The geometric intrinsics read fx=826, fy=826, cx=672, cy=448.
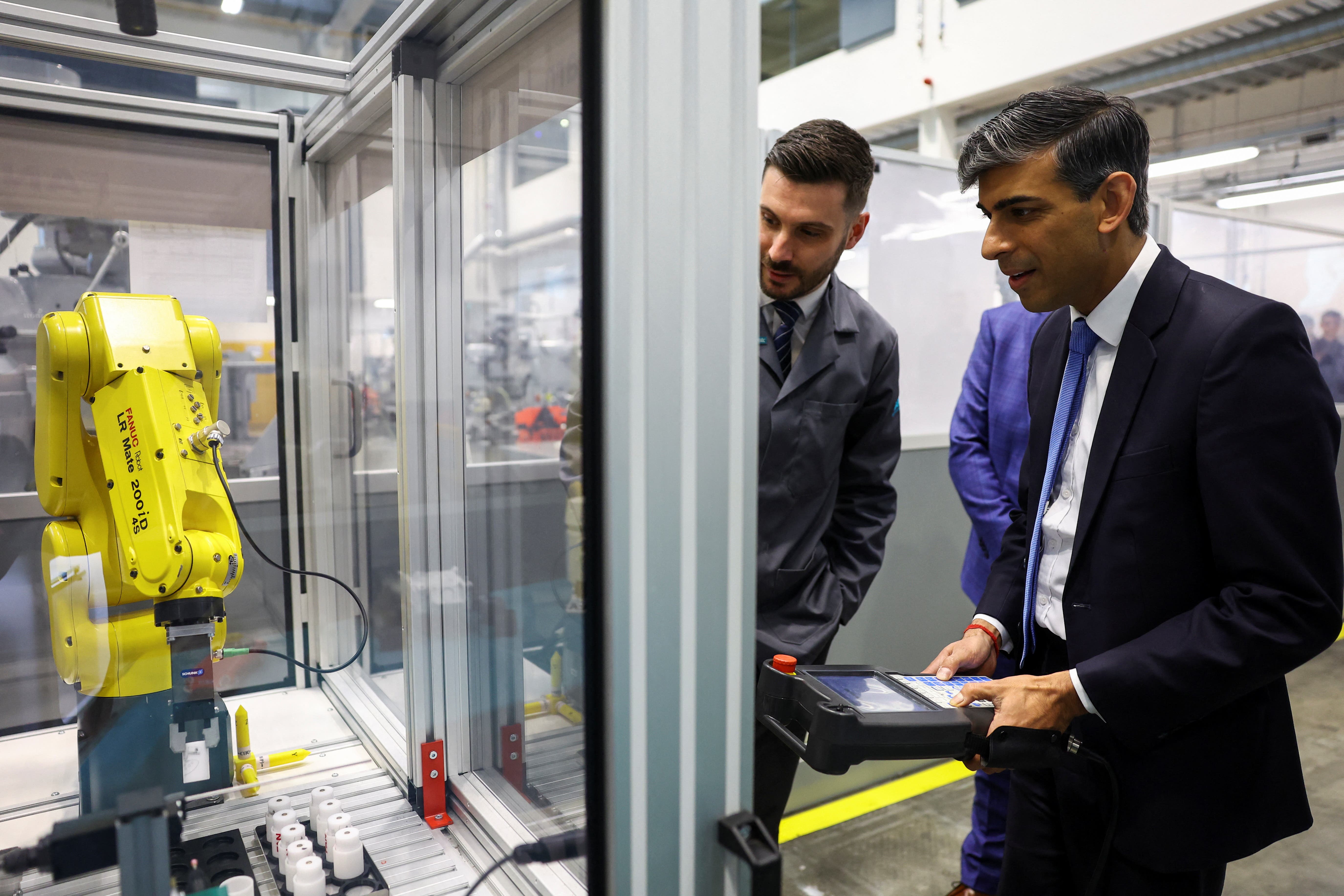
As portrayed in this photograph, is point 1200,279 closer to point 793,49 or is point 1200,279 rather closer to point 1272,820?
point 1272,820

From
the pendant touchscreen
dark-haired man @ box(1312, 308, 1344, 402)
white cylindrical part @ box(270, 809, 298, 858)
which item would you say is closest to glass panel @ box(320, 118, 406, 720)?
white cylindrical part @ box(270, 809, 298, 858)

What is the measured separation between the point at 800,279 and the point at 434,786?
1.32 m

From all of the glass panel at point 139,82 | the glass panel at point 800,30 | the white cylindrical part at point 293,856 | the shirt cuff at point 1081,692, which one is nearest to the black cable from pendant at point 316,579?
the white cylindrical part at point 293,856

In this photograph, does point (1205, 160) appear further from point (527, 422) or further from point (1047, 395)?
point (527, 422)

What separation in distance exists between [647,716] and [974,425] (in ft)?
6.14

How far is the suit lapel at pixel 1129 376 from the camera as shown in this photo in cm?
115

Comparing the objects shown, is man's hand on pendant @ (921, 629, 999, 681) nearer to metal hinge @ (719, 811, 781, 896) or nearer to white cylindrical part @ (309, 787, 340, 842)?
metal hinge @ (719, 811, 781, 896)

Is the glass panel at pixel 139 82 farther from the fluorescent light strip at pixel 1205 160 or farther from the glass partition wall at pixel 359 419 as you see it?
the fluorescent light strip at pixel 1205 160

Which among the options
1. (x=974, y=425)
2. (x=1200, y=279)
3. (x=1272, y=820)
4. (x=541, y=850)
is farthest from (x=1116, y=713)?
(x=974, y=425)

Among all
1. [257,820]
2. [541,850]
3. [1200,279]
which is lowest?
[257,820]

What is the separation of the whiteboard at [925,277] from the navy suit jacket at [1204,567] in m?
1.65

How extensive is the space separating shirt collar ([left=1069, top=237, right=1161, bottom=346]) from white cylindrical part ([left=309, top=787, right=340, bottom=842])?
1.58 m

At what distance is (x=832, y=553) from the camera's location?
171cm

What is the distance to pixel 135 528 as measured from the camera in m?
1.42
